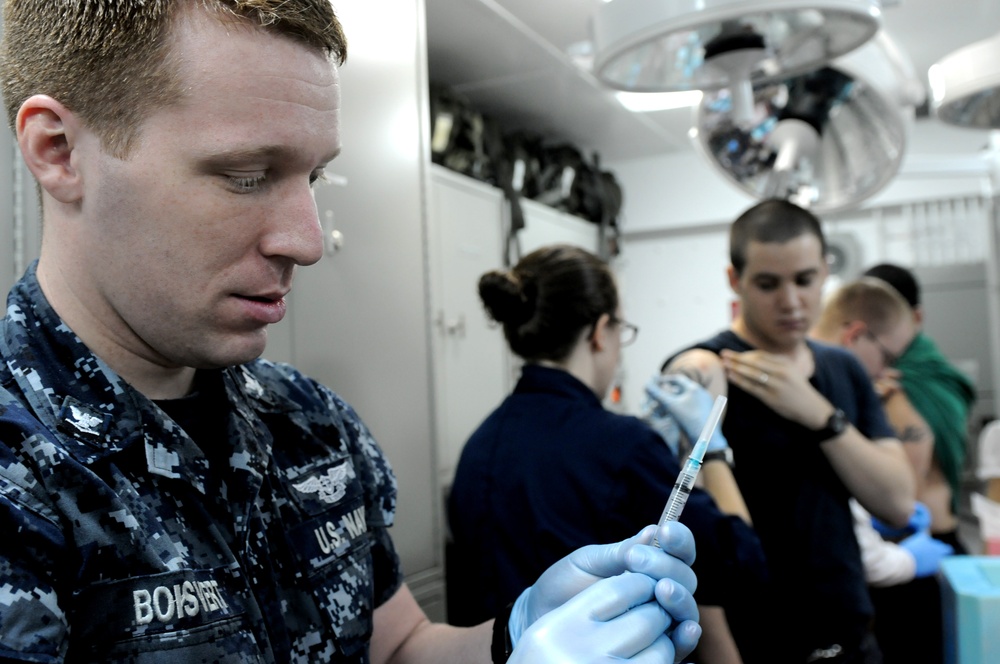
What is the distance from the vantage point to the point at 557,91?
3.54 meters

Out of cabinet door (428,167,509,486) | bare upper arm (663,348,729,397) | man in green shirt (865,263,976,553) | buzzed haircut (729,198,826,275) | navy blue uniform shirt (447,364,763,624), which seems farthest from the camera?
cabinet door (428,167,509,486)

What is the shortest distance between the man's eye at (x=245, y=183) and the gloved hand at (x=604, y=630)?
0.46 metres

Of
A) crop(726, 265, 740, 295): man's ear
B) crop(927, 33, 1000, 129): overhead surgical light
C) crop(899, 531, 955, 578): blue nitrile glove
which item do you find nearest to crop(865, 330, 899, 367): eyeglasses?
crop(899, 531, 955, 578): blue nitrile glove

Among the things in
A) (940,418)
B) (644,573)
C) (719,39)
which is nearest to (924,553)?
(940,418)

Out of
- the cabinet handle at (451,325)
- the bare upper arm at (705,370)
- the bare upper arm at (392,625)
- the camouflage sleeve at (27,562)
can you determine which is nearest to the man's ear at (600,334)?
the bare upper arm at (705,370)

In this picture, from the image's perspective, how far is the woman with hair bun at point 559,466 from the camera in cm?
134

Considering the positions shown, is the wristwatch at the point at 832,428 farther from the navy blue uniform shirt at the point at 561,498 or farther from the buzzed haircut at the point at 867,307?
the buzzed haircut at the point at 867,307

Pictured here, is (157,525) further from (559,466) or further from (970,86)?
(970,86)

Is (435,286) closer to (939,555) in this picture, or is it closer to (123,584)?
(939,555)

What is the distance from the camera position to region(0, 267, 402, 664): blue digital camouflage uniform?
22.9 inches

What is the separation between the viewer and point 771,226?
6.02 ft

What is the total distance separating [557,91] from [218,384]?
303 centimetres

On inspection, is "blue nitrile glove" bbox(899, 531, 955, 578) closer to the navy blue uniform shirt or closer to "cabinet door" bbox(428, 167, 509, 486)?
the navy blue uniform shirt

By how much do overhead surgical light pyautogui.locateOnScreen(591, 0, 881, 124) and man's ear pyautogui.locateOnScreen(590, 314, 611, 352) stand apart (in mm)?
468
